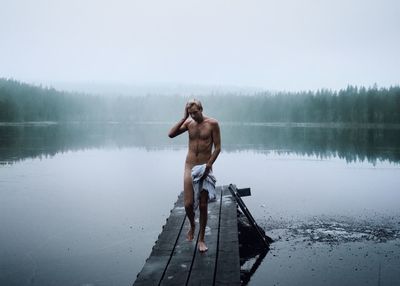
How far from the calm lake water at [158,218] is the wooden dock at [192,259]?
2029mm

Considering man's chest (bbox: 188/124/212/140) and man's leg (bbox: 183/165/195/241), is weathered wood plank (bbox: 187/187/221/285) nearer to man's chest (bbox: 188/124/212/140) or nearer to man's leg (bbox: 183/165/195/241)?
man's leg (bbox: 183/165/195/241)

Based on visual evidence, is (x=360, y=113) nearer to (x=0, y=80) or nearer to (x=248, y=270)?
(x=248, y=270)

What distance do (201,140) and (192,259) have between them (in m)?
2.46

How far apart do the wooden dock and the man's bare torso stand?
6.07 ft

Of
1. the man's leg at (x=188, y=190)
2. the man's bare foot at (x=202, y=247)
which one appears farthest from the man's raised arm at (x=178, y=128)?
the man's bare foot at (x=202, y=247)

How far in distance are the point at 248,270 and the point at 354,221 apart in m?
6.57

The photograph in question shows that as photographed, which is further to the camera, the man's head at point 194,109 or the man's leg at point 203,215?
the man's leg at point 203,215

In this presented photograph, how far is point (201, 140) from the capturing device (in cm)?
861

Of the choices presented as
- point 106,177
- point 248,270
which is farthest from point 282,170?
point 248,270

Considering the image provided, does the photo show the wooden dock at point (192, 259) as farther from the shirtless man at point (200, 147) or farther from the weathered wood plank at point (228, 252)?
the shirtless man at point (200, 147)

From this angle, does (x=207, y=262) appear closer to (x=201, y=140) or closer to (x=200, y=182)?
(x=200, y=182)

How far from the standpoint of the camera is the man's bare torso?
855 centimetres

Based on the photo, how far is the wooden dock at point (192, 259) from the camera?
7.01 m

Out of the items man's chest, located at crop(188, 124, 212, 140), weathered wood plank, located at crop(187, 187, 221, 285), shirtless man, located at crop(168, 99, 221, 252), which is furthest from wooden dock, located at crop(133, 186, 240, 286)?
man's chest, located at crop(188, 124, 212, 140)
